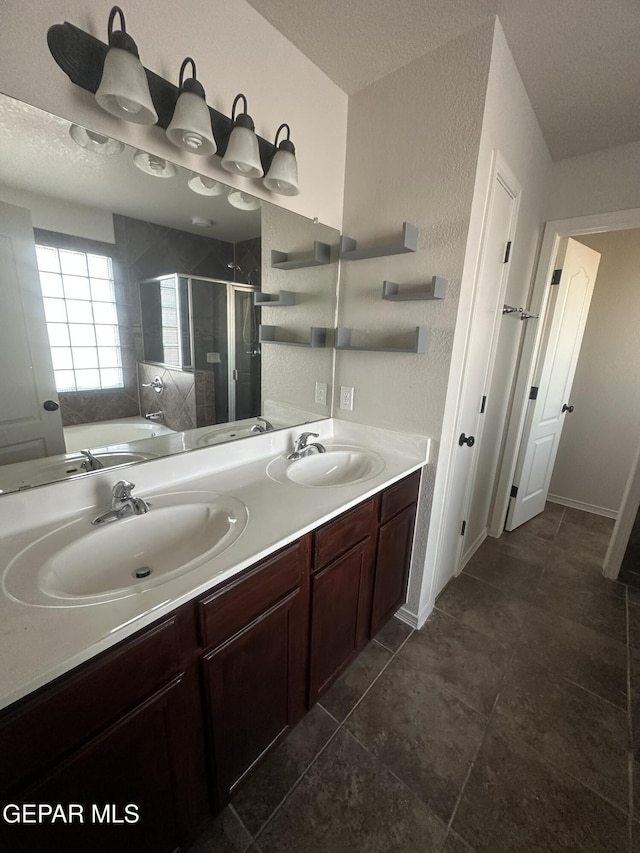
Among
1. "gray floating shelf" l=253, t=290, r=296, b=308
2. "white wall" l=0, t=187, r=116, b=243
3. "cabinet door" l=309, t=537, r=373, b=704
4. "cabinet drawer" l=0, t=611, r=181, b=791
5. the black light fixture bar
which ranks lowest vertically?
"cabinet door" l=309, t=537, r=373, b=704

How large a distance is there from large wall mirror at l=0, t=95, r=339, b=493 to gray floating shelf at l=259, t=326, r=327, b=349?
1 cm

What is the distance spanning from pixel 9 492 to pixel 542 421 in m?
2.93

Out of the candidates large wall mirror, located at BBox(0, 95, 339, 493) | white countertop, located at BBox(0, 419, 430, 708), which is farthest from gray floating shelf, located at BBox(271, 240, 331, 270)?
white countertop, located at BBox(0, 419, 430, 708)

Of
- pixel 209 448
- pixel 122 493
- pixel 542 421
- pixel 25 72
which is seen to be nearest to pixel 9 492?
pixel 122 493

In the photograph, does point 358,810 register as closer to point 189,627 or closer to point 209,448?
point 189,627

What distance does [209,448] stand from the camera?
131cm

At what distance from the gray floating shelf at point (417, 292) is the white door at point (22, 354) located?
1211 millimetres

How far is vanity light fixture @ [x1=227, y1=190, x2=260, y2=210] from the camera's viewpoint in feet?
4.12

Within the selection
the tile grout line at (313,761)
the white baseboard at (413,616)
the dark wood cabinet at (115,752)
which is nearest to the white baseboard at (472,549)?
the white baseboard at (413,616)

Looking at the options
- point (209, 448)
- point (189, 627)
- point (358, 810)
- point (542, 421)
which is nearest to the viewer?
point (189, 627)

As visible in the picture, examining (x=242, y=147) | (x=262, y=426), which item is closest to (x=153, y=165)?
(x=242, y=147)

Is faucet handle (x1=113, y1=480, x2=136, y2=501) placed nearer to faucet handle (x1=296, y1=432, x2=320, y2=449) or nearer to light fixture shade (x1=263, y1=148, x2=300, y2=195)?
faucet handle (x1=296, y1=432, x2=320, y2=449)

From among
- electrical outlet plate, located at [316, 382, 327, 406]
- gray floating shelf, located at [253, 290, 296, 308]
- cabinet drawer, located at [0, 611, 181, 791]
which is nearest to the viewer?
cabinet drawer, located at [0, 611, 181, 791]

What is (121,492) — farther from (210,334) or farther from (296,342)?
(296,342)
